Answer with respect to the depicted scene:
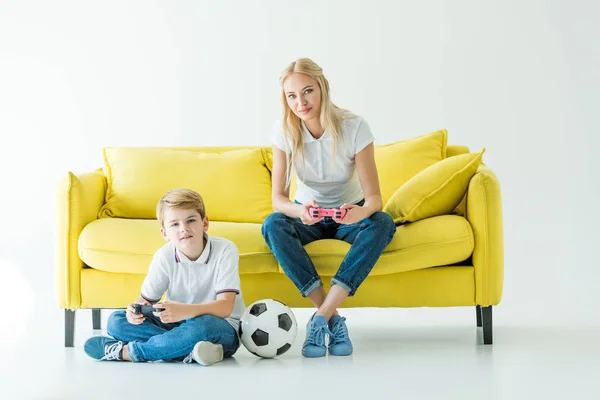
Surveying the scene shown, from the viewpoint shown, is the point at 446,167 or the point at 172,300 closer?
the point at 172,300

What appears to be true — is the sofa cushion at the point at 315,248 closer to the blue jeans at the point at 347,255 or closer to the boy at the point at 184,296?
the blue jeans at the point at 347,255

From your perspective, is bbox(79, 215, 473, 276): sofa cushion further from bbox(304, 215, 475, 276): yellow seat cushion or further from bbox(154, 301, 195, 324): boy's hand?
bbox(154, 301, 195, 324): boy's hand

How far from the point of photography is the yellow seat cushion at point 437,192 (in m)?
3.31

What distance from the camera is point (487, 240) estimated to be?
10.5 ft

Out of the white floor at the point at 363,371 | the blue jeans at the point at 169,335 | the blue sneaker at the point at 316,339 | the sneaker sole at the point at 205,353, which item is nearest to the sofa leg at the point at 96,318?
the white floor at the point at 363,371

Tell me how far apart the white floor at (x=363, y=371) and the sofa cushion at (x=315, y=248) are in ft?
0.99

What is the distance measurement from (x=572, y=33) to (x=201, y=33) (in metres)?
2.01

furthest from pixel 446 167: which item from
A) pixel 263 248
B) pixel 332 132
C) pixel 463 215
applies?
pixel 263 248

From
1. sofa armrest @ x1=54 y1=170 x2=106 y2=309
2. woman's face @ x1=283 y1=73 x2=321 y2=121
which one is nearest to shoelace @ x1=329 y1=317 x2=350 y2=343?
woman's face @ x1=283 y1=73 x2=321 y2=121

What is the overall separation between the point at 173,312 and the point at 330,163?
859mm

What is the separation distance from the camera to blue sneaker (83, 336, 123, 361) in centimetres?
294

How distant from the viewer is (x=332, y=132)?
3.26 meters

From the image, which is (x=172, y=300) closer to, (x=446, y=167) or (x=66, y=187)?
(x=66, y=187)

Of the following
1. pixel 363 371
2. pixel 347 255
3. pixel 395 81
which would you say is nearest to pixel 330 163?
pixel 347 255
